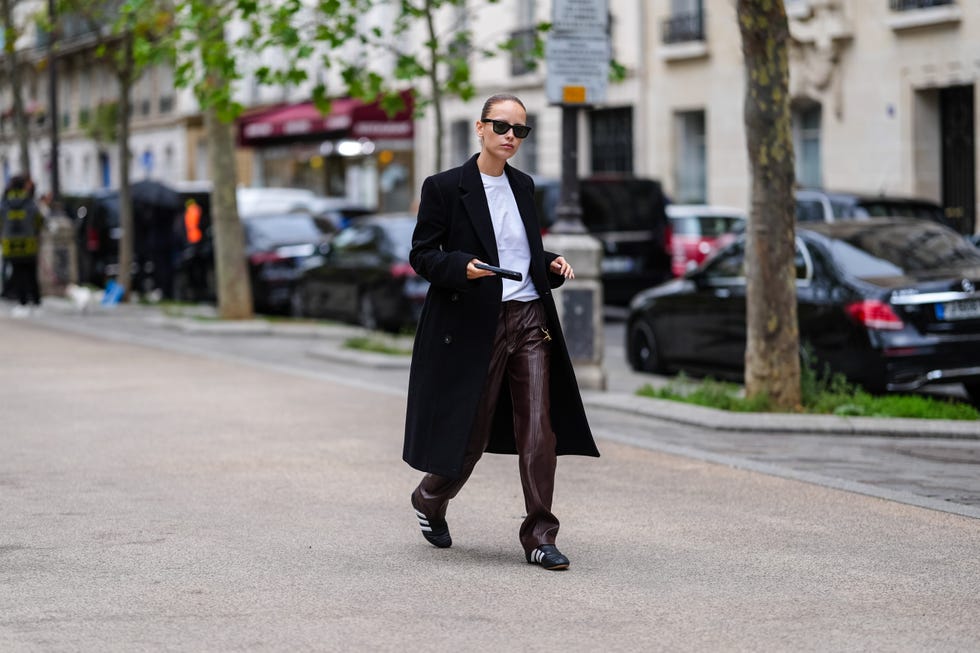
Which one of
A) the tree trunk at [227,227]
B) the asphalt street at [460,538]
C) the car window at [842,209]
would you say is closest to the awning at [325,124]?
the tree trunk at [227,227]

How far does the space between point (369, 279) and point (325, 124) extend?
20.1 metres

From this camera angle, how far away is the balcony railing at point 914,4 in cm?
2831

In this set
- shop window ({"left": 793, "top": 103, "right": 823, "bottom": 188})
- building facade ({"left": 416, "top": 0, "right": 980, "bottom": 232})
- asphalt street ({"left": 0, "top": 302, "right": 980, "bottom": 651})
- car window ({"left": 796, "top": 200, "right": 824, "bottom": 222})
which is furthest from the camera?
shop window ({"left": 793, "top": 103, "right": 823, "bottom": 188})

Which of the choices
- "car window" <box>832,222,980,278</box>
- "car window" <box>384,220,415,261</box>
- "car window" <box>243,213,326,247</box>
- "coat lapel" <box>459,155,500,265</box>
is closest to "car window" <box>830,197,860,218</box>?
"car window" <box>384,220,415,261</box>

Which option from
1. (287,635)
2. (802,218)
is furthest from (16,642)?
(802,218)

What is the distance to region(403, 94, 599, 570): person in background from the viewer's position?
6934 mm

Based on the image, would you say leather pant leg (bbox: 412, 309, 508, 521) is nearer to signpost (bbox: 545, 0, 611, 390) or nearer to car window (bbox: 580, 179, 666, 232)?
signpost (bbox: 545, 0, 611, 390)

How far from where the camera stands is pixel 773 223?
471 inches

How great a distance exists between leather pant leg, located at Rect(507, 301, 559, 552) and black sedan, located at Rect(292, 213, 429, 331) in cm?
1287

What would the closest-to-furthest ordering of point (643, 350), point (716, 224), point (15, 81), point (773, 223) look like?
point (773, 223) → point (643, 350) → point (716, 224) → point (15, 81)

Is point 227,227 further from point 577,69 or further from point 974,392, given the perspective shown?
point 974,392

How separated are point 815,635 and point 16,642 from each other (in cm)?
242

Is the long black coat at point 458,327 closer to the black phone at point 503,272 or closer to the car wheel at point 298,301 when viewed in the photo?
Result: the black phone at point 503,272

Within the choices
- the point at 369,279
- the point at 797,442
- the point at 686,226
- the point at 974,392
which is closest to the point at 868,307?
the point at 974,392
